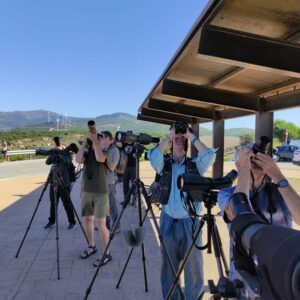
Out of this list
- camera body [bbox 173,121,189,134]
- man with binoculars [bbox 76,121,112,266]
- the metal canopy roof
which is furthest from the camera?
man with binoculars [bbox 76,121,112,266]

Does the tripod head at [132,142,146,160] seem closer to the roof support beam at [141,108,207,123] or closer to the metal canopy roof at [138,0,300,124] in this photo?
the metal canopy roof at [138,0,300,124]

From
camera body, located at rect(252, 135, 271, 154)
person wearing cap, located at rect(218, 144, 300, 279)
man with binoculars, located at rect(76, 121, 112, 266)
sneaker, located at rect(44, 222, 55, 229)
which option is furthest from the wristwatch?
sneaker, located at rect(44, 222, 55, 229)

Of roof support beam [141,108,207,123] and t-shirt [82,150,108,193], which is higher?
roof support beam [141,108,207,123]

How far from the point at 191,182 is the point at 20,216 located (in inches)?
248

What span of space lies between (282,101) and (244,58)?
4.34ft

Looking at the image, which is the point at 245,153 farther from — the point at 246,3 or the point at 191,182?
the point at 246,3

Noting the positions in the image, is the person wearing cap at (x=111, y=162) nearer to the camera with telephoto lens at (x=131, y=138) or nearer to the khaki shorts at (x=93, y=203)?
the khaki shorts at (x=93, y=203)

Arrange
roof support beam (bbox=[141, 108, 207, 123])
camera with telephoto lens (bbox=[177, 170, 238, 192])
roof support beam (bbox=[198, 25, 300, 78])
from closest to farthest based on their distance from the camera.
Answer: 1. camera with telephoto lens (bbox=[177, 170, 238, 192])
2. roof support beam (bbox=[198, 25, 300, 78])
3. roof support beam (bbox=[141, 108, 207, 123])

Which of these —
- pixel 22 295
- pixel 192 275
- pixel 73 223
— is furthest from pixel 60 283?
pixel 73 223

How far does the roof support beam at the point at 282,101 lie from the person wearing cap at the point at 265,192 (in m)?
1.95

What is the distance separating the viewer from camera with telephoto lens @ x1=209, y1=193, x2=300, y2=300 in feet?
1.97

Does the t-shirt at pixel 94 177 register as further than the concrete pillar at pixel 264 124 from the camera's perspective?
Yes

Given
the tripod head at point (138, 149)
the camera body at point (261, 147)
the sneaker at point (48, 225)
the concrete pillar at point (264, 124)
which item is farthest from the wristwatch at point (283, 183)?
the sneaker at point (48, 225)

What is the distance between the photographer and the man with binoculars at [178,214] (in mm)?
2902
